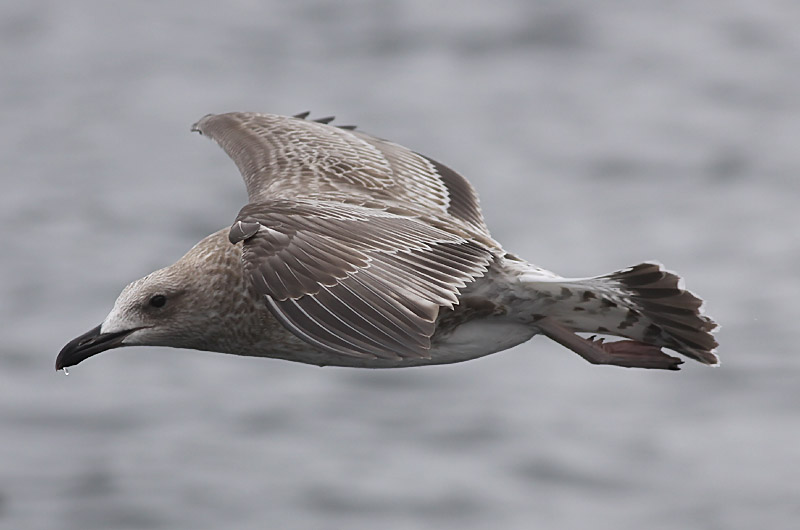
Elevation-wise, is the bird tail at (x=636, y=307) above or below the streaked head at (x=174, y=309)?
above

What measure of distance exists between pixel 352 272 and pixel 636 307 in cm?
152

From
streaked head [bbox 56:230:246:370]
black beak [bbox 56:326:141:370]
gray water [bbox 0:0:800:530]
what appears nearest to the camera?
black beak [bbox 56:326:141:370]

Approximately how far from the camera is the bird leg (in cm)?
693

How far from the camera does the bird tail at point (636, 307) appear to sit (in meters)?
6.80

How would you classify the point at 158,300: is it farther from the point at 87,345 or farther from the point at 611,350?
the point at 611,350

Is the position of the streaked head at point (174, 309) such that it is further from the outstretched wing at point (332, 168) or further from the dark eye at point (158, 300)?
the outstretched wing at point (332, 168)

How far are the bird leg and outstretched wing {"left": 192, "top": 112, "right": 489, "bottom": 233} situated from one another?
2.80 feet

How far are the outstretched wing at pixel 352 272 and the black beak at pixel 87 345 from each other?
3.02ft

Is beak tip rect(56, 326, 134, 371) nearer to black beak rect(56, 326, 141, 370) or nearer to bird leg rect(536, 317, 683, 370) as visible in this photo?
black beak rect(56, 326, 141, 370)

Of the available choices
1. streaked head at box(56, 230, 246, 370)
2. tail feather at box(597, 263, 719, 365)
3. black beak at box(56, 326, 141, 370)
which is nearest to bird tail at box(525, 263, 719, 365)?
tail feather at box(597, 263, 719, 365)

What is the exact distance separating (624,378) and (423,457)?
264 cm

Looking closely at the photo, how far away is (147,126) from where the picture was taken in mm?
18250

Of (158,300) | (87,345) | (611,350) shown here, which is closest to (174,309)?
(158,300)

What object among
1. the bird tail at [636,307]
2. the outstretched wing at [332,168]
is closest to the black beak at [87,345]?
the outstretched wing at [332,168]
